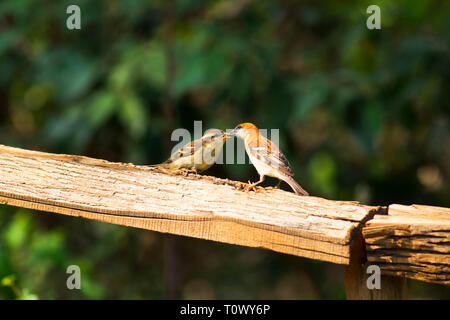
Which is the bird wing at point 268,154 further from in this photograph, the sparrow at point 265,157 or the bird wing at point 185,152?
the bird wing at point 185,152

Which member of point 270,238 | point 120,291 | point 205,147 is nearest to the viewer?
point 270,238

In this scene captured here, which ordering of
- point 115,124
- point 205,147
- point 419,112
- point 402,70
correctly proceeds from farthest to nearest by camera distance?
point 115,124 → point 419,112 → point 402,70 → point 205,147

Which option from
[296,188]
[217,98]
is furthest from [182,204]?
[217,98]

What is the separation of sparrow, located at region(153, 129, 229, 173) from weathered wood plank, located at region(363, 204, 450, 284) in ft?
3.51

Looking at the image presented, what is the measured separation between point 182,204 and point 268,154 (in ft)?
3.27

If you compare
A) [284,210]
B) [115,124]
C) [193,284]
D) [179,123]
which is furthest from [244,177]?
[284,210]

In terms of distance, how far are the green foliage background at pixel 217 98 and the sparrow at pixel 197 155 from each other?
1.30m

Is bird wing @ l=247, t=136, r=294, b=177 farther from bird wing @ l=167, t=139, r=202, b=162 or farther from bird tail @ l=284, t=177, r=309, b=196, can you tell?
bird wing @ l=167, t=139, r=202, b=162

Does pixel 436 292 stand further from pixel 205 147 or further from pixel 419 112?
pixel 205 147

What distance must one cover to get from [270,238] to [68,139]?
3.62m

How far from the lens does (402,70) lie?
15.5 feet

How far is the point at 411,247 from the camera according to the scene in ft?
6.86

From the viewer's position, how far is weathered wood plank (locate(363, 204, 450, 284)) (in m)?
2.07

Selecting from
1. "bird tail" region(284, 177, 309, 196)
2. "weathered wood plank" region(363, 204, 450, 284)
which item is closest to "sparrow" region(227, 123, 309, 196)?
"bird tail" region(284, 177, 309, 196)
